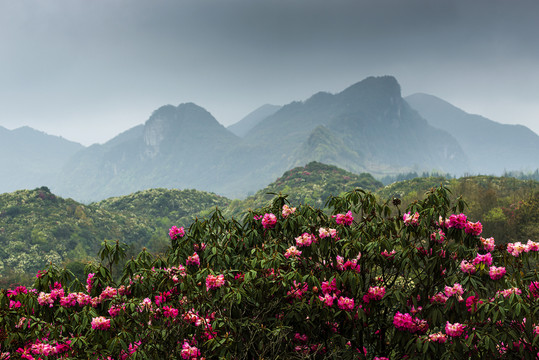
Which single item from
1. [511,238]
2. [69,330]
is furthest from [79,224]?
[69,330]

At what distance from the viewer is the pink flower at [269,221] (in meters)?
5.56

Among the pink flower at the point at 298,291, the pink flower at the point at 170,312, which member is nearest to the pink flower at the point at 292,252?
the pink flower at the point at 298,291

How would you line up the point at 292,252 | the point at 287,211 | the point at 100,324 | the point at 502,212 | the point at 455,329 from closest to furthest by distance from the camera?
1. the point at 455,329
2. the point at 100,324
3. the point at 292,252
4. the point at 287,211
5. the point at 502,212

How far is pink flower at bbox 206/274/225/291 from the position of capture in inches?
180

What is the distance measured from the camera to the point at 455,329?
420 centimetres

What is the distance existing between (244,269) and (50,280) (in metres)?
2.47

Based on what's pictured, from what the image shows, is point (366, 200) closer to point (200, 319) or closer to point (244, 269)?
point (244, 269)

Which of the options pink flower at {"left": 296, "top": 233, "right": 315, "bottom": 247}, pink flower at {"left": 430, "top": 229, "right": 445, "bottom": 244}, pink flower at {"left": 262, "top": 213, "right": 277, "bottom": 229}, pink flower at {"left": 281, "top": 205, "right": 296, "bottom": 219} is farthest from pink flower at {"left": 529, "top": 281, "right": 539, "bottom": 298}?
pink flower at {"left": 262, "top": 213, "right": 277, "bottom": 229}

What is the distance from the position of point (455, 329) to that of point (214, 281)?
2736 millimetres

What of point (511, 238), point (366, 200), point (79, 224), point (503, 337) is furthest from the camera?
point (79, 224)

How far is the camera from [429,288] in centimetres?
488

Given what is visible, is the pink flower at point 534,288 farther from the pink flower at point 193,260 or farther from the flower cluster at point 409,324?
the pink flower at point 193,260

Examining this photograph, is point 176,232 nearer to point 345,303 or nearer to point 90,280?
point 90,280

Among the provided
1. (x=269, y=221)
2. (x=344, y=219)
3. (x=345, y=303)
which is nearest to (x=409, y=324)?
(x=345, y=303)
